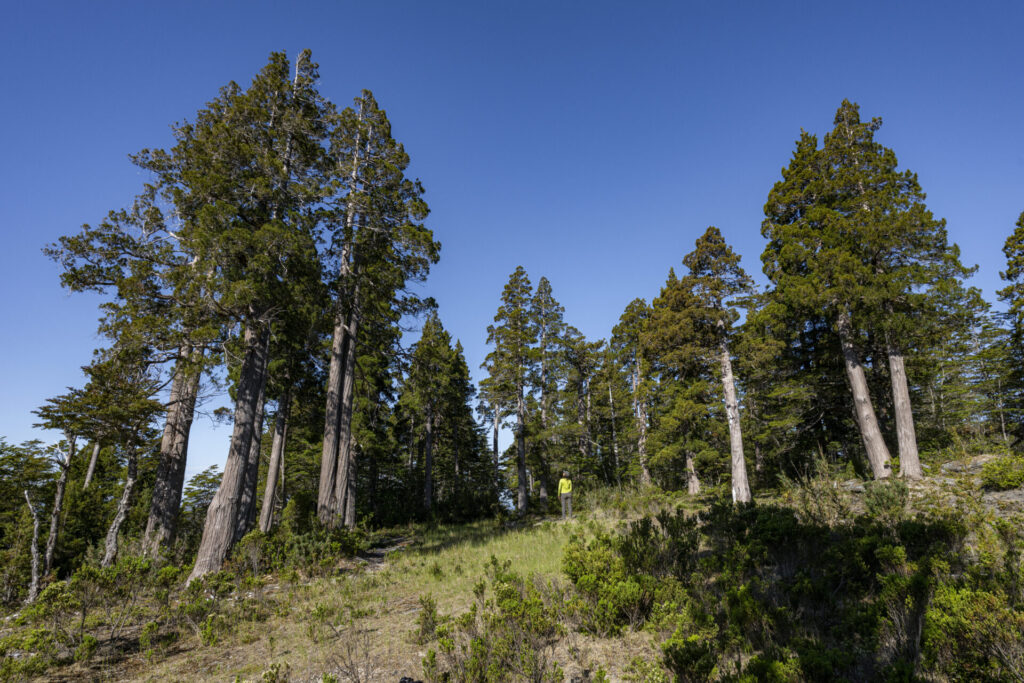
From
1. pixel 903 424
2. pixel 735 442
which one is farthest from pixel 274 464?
pixel 903 424

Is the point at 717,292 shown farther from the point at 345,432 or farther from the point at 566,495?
the point at 345,432

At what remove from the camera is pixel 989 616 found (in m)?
3.18

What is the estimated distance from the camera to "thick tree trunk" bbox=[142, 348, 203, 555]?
11.5m

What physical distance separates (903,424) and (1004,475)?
4.61 metres

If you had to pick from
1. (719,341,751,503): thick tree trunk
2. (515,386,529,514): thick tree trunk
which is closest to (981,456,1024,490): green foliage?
(719,341,751,503): thick tree trunk

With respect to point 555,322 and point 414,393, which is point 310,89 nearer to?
point 414,393

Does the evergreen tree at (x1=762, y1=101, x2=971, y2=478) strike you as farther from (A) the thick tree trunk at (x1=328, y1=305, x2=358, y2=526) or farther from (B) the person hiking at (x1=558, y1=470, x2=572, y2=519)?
(A) the thick tree trunk at (x1=328, y1=305, x2=358, y2=526)

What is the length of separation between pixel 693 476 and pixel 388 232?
1871 centimetres

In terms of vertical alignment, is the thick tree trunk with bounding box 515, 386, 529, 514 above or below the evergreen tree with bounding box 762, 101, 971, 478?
below

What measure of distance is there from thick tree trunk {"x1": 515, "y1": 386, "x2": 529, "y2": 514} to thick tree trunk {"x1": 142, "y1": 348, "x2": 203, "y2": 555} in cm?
1255

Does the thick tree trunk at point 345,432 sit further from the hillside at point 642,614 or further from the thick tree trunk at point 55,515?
the thick tree trunk at point 55,515

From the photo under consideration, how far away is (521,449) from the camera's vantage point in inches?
792

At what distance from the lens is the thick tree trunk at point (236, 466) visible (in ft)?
29.8

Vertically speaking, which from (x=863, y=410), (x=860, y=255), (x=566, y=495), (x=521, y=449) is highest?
(x=860, y=255)
